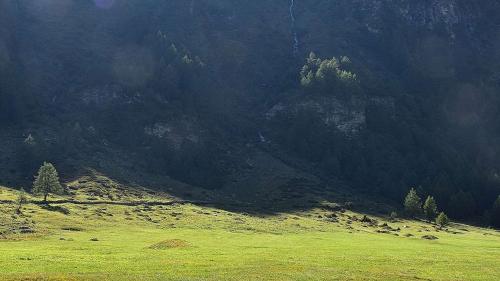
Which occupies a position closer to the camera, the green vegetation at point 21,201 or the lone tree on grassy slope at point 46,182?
the green vegetation at point 21,201

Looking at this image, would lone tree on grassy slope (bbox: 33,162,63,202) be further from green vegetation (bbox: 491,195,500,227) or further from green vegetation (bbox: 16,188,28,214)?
green vegetation (bbox: 491,195,500,227)

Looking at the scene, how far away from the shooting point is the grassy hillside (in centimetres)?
4753

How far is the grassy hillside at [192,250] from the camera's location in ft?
156

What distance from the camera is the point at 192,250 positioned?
211 feet

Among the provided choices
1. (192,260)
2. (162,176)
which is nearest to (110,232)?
(192,260)

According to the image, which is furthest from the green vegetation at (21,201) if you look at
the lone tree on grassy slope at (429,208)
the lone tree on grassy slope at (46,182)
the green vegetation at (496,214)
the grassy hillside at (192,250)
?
the green vegetation at (496,214)

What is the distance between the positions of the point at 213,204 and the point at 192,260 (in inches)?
3804

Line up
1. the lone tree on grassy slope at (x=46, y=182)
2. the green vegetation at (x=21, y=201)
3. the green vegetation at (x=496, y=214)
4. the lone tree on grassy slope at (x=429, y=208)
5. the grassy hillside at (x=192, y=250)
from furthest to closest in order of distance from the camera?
the green vegetation at (x=496, y=214), the lone tree on grassy slope at (x=429, y=208), the lone tree on grassy slope at (x=46, y=182), the green vegetation at (x=21, y=201), the grassy hillside at (x=192, y=250)

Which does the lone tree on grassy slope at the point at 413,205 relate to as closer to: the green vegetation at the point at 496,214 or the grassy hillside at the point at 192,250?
the grassy hillside at the point at 192,250

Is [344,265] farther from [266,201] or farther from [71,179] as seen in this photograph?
[71,179]

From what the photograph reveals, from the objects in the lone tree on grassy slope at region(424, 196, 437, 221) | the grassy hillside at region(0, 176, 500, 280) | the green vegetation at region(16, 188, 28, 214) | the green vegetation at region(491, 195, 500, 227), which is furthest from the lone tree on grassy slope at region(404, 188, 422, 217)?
the green vegetation at region(16, 188, 28, 214)

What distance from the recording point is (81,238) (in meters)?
76.6

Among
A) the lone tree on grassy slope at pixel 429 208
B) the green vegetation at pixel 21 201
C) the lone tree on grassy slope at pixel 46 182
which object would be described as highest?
the lone tree on grassy slope at pixel 429 208

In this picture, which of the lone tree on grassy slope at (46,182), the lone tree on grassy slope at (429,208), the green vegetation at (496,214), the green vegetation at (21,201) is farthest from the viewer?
the green vegetation at (496,214)
